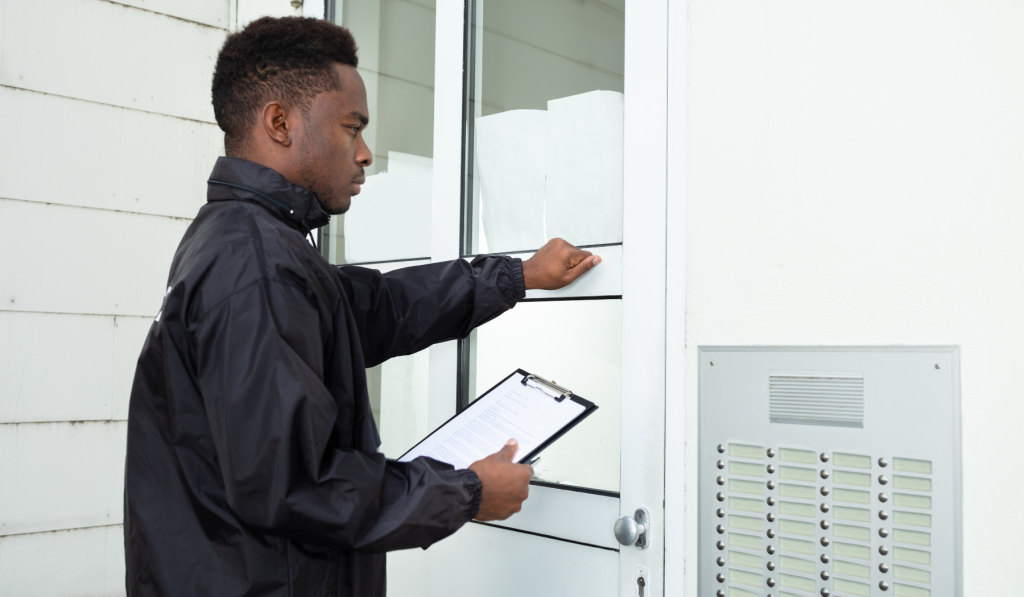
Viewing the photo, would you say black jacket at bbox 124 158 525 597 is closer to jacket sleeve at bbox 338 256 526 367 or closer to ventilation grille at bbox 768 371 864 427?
jacket sleeve at bbox 338 256 526 367

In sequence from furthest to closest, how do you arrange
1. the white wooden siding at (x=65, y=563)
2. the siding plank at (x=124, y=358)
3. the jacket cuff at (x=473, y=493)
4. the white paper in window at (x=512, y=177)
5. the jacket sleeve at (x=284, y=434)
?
the siding plank at (x=124, y=358), the white wooden siding at (x=65, y=563), the white paper in window at (x=512, y=177), the jacket cuff at (x=473, y=493), the jacket sleeve at (x=284, y=434)

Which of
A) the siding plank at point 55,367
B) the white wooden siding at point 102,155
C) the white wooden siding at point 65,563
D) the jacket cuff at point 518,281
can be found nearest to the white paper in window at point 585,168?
the jacket cuff at point 518,281

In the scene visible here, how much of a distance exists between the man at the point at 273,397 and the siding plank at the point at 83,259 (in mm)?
1073

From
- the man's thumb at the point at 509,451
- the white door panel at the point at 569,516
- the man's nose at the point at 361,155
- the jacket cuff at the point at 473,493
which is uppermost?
the man's nose at the point at 361,155

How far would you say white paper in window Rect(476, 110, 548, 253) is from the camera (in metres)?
1.61

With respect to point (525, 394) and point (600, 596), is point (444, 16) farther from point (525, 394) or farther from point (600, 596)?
point (600, 596)

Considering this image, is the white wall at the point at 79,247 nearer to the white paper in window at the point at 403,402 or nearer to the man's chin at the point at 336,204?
the white paper in window at the point at 403,402

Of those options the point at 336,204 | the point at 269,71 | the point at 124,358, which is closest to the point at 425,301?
the point at 336,204

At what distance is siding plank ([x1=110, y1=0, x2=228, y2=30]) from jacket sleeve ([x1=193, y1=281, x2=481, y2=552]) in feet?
5.23

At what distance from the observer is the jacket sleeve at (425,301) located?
4.81ft

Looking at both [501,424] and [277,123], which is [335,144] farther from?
[501,424]

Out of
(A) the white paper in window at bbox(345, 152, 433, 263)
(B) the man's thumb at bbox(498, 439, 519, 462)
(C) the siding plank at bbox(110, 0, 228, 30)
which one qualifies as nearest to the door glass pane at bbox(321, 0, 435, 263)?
(A) the white paper in window at bbox(345, 152, 433, 263)

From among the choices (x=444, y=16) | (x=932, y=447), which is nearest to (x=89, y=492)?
(x=444, y=16)

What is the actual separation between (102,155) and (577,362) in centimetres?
148
